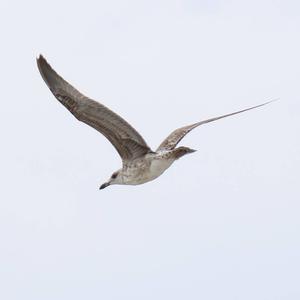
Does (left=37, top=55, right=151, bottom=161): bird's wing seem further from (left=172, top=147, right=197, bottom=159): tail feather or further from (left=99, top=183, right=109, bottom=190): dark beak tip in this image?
(left=99, top=183, right=109, bottom=190): dark beak tip

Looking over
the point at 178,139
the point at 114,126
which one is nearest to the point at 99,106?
the point at 114,126

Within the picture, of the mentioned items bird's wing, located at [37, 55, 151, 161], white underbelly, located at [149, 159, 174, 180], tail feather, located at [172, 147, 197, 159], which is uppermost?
bird's wing, located at [37, 55, 151, 161]

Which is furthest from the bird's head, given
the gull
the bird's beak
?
the gull

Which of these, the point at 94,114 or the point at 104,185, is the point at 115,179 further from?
the point at 94,114

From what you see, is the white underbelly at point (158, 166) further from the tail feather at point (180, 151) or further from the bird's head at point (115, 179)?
the bird's head at point (115, 179)

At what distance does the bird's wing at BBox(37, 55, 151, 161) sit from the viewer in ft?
82.0

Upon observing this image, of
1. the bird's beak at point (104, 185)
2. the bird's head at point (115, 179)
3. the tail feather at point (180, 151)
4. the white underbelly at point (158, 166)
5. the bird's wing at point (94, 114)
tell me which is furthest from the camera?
the bird's beak at point (104, 185)

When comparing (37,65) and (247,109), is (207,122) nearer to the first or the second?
(247,109)

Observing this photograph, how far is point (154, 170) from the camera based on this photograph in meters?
25.4

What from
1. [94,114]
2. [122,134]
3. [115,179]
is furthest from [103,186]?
[94,114]

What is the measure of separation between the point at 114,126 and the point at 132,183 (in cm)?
172

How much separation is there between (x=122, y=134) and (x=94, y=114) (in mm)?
850

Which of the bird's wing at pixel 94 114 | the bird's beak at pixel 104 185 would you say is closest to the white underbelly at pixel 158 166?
the bird's wing at pixel 94 114

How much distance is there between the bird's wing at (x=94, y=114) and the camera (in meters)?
25.0
